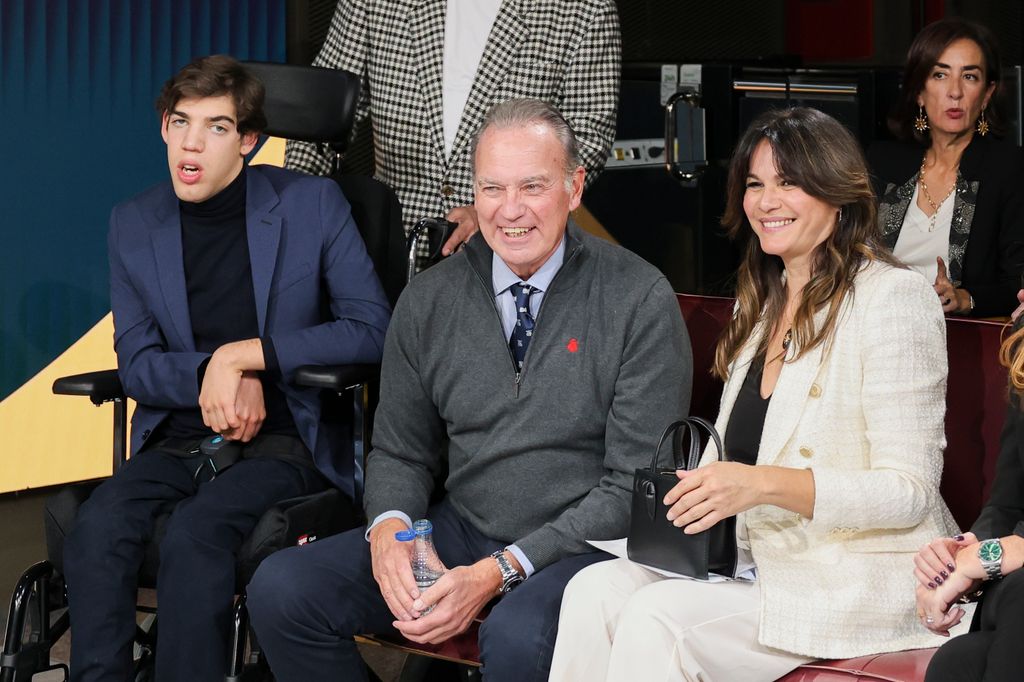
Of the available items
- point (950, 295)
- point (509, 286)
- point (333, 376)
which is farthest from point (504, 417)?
point (950, 295)

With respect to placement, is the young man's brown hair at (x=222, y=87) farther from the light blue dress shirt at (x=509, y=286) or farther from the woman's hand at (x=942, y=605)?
the woman's hand at (x=942, y=605)

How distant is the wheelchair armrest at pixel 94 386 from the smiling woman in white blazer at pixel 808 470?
4.40ft

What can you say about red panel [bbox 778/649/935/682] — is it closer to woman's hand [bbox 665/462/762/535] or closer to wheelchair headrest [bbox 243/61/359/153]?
woman's hand [bbox 665/462/762/535]

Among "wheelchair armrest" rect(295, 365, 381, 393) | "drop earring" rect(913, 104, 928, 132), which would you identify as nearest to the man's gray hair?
"wheelchair armrest" rect(295, 365, 381, 393)

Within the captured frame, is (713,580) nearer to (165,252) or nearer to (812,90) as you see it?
(165,252)

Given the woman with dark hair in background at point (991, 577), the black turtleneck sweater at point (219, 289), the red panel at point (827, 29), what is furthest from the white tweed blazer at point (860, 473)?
the red panel at point (827, 29)

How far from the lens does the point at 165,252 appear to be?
319cm

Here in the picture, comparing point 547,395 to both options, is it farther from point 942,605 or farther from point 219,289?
point 219,289

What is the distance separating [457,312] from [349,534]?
50cm

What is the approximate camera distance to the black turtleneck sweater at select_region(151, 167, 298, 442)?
10.5ft

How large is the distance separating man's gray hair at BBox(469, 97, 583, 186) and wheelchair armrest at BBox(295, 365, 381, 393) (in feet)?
2.03

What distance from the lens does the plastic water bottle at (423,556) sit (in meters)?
2.54

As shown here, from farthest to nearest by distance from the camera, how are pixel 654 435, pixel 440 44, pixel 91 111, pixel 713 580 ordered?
pixel 91 111, pixel 440 44, pixel 654 435, pixel 713 580

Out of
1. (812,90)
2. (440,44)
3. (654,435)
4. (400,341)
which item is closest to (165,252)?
(400,341)
